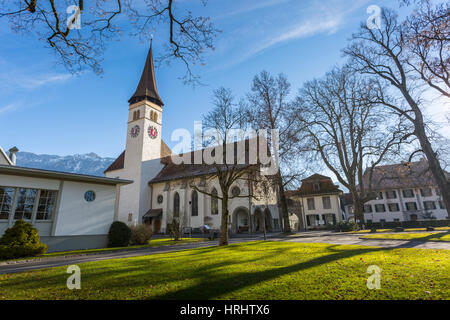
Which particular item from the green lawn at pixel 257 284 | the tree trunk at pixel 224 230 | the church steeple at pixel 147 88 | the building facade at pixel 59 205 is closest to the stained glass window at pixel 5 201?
the building facade at pixel 59 205

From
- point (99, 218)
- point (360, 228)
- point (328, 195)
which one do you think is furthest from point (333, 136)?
point (99, 218)

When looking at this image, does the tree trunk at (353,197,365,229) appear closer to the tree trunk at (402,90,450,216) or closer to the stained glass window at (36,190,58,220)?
the tree trunk at (402,90,450,216)

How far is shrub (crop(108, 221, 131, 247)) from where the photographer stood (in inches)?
691

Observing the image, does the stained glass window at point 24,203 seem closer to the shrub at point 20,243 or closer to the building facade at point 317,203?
the shrub at point 20,243

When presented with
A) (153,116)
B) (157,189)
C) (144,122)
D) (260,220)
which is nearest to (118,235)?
(157,189)

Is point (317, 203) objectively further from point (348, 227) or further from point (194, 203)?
point (194, 203)

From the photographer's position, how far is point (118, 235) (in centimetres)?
1764

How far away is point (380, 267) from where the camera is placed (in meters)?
5.80

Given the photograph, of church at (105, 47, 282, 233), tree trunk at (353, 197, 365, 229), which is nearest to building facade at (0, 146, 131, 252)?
church at (105, 47, 282, 233)

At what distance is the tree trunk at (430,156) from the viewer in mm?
12338

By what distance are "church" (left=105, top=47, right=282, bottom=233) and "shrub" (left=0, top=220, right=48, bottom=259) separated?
19.2 metres

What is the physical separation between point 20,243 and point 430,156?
22845mm

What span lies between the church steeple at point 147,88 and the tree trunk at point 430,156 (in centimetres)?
3849

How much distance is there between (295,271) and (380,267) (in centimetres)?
213
